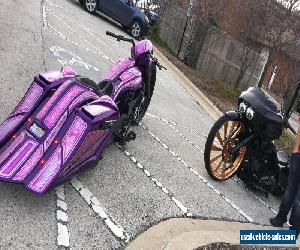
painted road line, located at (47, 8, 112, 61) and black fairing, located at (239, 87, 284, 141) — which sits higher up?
black fairing, located at (239, 87, 284, 141)

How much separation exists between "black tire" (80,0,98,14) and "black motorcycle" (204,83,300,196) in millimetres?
12628

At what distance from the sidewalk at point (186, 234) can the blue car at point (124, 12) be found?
14.0 m

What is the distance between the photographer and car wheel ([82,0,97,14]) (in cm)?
1767

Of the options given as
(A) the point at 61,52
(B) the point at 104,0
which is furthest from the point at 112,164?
(B) the point at 104,0

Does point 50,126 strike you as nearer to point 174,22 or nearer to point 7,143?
Result: point 7,143

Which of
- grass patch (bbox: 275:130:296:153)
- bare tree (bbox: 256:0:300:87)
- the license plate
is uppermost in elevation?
bare tree (bbox: 256:0:300:87)

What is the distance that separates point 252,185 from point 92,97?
2995mm

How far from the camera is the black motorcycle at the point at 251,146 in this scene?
595cm

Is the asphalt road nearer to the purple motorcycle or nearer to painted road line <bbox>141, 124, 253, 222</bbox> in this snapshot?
painted road line <bbox>141, 124, 253, 222</bbox>

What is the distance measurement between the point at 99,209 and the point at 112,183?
66cm

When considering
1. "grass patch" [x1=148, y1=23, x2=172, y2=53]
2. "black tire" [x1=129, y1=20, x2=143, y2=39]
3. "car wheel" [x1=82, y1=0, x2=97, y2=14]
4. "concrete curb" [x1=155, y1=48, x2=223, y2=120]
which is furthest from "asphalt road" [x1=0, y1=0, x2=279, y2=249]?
"grass patch" [x1=148, y1=23, x2=172, y2=53]

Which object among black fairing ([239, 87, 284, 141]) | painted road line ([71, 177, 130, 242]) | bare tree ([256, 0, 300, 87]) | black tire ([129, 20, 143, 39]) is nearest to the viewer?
painted road line ([71, 177, 130, 242])

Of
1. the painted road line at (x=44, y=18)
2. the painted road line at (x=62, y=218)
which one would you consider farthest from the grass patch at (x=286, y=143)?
the painted road line at (x=62, y=218)

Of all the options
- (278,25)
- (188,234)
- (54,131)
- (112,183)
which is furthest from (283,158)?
(278,25)
